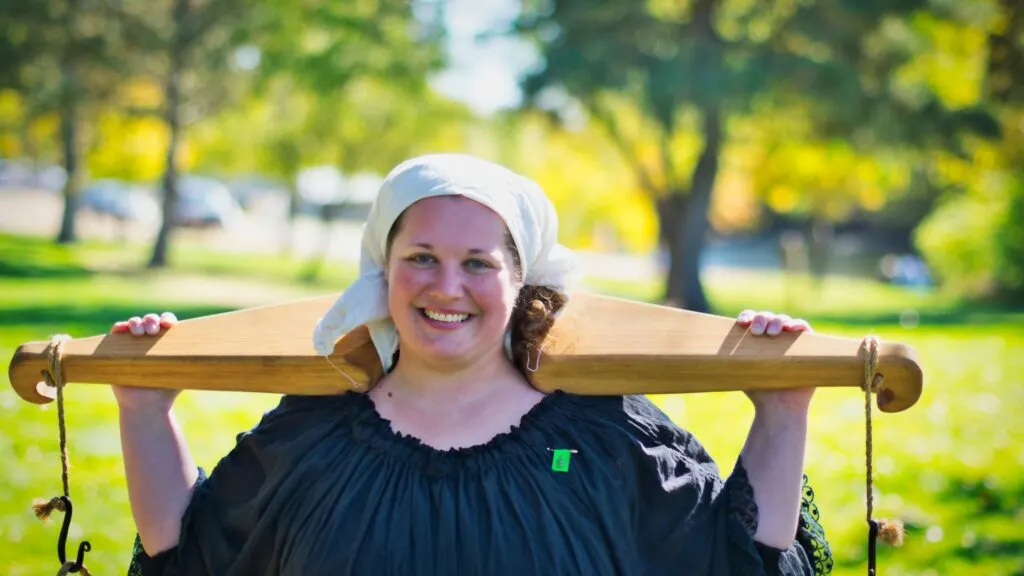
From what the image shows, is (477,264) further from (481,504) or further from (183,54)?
(183,54)

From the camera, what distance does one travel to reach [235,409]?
30.6 ft

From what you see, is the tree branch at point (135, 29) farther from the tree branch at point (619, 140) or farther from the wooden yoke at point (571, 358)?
the wooden yoke at point (571, 358)

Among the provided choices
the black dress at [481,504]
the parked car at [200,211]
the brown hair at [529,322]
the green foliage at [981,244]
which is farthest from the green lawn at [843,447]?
the parked car at [200,211]

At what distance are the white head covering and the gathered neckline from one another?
0.58ft

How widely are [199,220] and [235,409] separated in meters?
31.0

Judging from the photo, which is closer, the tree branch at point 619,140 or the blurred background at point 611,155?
the blurred background at point 611,155

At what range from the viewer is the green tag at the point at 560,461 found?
8.11 feet

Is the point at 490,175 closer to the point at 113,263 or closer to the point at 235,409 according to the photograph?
the point at 235,409

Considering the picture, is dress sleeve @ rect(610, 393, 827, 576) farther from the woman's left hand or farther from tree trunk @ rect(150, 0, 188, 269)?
tree trunk @ rect(150, 0, 188, 269)

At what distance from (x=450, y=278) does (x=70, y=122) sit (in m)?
25.2

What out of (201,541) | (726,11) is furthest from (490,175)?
(726,11)

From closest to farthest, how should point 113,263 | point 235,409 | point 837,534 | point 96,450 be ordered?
point 837,534 < point 96,450 < point 235,409 < point 113,263

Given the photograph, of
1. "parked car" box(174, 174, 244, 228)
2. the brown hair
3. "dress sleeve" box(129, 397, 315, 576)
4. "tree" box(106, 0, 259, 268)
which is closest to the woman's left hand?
the brown hair

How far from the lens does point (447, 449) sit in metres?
2.51
